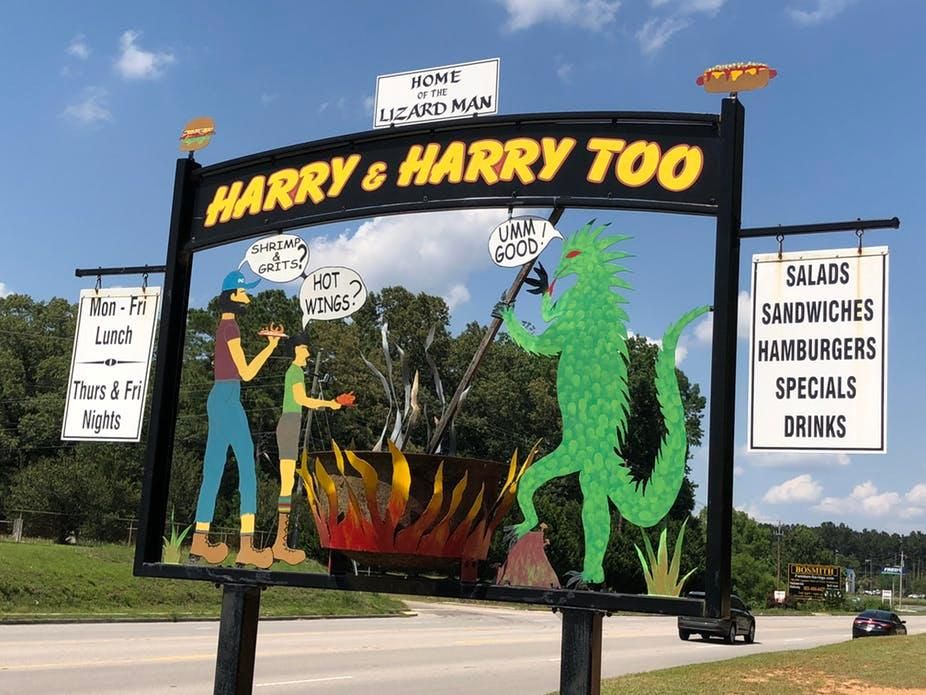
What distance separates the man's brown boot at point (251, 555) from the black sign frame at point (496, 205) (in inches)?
2.9

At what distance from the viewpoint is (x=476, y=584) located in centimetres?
553

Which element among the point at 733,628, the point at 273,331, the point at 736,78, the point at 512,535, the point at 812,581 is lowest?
the point at 812,581

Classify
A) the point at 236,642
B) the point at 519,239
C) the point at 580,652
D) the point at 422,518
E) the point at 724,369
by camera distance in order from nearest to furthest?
1. the point at 724,369
2. the point at 580,652
3. the point at 422,518
4. the point at 519,239
5. the point at 236,642

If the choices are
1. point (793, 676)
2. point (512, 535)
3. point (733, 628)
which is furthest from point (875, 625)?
point (512, 535)

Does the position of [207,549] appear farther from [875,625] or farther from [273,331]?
[875,625]

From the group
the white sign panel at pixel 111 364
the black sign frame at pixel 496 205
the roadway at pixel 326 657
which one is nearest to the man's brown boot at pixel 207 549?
the black sign frame at pixel 496 205

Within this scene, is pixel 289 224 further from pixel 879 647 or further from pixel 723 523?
pixel 879 647

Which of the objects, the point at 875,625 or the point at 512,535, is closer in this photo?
the point at 512,535

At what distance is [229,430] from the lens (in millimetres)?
6469

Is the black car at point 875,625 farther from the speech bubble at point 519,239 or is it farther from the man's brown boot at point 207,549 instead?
the speech bubble at point 519,239

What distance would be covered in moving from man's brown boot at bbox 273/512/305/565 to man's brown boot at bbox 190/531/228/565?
1.44ft

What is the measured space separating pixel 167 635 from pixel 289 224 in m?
15.2

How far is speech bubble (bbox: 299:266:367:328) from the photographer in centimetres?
Result: 618

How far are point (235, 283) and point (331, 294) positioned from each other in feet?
2.83
